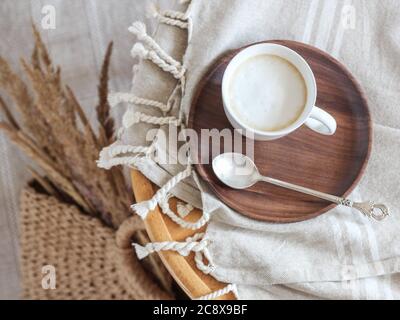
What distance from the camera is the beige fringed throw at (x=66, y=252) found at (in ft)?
3.08

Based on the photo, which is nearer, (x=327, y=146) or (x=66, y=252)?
(x=327, y=146)

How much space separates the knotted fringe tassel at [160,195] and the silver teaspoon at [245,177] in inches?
1.5

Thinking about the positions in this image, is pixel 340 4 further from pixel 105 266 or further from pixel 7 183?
pixel 7 183

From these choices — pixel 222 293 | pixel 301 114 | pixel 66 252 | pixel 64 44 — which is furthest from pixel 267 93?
pixel 64 44

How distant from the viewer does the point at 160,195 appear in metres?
0.62

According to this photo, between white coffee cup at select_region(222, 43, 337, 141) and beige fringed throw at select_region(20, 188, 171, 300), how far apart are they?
17.4 inches

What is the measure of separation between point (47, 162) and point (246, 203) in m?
0.41

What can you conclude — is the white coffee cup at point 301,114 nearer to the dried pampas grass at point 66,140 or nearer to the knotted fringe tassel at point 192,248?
the knotted fringe tassel at point 192,248

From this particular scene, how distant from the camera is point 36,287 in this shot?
0.97 meters

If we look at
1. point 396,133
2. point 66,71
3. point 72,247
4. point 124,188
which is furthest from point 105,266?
point 396,133

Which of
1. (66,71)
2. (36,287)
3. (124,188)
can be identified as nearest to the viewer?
(124,188)

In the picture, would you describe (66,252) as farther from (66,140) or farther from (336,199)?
(336,199)

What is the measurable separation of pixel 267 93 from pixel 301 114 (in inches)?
1.9

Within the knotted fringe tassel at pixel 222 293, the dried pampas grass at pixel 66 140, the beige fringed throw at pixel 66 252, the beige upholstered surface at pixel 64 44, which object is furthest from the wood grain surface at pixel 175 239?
the beige upholstered surface at pixel 64 44
